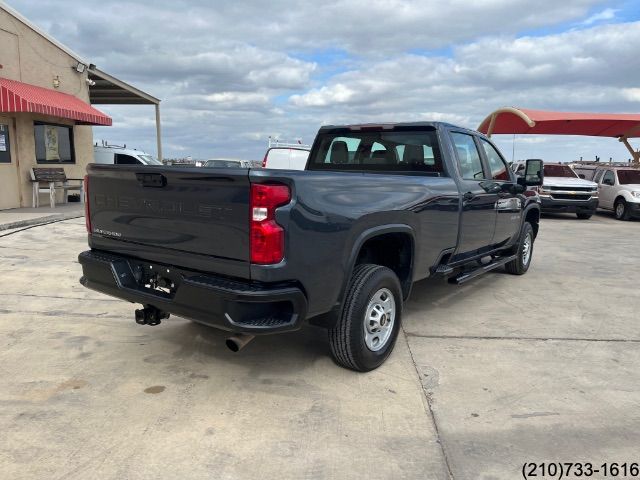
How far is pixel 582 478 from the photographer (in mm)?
2633

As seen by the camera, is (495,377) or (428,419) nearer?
(428,419)

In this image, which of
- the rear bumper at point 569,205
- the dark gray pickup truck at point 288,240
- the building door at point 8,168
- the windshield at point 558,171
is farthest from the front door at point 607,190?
the building door at point 8,168

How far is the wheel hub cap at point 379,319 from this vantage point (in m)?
3.77

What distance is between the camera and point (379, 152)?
521cm

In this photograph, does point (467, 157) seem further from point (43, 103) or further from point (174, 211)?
point (43, 103)

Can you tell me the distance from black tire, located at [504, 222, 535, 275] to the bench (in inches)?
457

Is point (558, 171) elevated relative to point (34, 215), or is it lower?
elevated

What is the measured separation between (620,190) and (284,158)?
1076cm

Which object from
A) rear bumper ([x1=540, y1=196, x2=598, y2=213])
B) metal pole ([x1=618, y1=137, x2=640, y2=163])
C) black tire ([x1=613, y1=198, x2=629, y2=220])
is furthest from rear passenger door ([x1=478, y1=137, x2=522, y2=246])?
metal pole ([x1=618, y1=137, x2=640, y2=163])

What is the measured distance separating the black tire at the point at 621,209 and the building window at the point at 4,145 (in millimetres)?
17261

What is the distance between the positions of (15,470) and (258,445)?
4.02 feet

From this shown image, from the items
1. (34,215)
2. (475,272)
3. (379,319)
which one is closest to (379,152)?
(475,272)

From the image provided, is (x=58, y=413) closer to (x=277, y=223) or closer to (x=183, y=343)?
(x=183, y=343)

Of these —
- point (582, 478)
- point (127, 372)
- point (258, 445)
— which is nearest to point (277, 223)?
point (258, 445)
